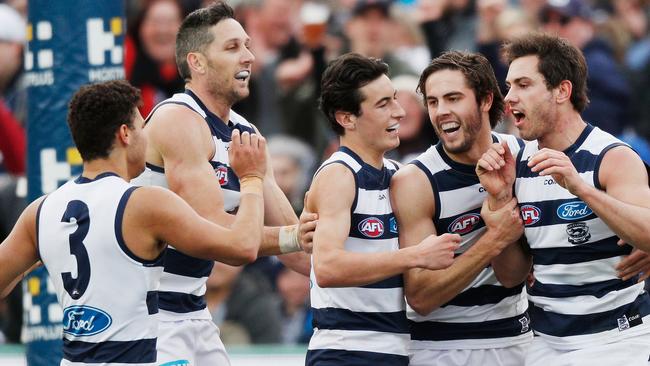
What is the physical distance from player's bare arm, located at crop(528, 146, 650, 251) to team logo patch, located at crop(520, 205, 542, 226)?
358mm

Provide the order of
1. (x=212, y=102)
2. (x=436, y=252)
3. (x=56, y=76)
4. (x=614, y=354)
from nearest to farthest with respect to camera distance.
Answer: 1. (x=436, y=252)
2. (x=614, y=354)
3. (x=212, y=102)
4. (x=56, y=76)

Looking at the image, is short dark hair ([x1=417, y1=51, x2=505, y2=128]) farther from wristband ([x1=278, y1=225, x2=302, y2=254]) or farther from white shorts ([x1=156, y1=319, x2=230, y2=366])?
white shorts ([x1=156, y1=319, x2=230, y2=366])

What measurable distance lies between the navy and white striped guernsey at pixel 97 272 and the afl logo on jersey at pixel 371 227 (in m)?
1.10

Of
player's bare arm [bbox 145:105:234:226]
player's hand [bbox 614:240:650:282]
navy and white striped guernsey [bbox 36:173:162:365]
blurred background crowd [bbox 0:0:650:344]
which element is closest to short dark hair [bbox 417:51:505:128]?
player's hand [bbox 614:240:650:282]

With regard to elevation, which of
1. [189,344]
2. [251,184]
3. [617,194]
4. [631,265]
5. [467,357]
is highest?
[251,184]

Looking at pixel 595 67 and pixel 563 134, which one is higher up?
pixel 595 67

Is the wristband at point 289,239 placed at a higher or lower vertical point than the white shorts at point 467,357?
higher

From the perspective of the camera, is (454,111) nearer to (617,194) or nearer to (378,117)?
(378,117)

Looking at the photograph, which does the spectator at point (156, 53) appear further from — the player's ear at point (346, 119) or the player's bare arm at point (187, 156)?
the player's ear at point (346, 119)

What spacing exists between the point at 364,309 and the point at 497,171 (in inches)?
38.2

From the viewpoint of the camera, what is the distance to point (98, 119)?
5438mm

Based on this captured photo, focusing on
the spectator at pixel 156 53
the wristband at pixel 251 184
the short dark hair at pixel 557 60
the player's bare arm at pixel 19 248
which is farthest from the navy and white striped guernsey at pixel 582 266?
the spectator at pixel 156 53

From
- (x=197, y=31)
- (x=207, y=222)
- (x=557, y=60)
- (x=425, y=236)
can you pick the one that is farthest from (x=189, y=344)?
(x=557, y=60)

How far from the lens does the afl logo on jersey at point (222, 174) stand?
258 inches
